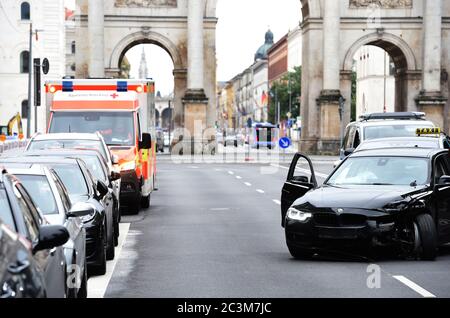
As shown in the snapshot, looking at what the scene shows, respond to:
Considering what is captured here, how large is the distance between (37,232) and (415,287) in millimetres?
4975

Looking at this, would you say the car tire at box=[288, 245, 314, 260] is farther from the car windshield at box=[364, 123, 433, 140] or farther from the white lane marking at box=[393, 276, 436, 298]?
the car windshield at box=[364, 123, 433, 140]

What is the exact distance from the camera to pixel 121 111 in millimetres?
24859

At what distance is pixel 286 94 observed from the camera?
506ft

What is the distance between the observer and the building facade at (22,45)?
301ft

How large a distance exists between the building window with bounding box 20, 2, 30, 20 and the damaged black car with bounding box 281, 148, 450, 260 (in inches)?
3144

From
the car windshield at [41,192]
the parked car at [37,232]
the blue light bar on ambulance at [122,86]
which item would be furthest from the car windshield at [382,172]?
the blue light bar on ambulance at [122,86]

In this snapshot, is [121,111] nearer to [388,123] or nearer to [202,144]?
[388,123]

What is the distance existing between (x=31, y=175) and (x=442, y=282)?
446 centimetres

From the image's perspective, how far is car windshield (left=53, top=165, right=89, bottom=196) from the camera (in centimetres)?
1444

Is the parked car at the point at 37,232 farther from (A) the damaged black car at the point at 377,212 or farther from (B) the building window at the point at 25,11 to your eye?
(B) the building window at the point at 25,11

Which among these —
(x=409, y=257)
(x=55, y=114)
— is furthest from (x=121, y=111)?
(x=409, y=257)

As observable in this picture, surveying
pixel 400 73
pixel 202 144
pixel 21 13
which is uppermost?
pixel 21 13

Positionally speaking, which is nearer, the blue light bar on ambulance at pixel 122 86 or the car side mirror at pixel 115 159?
the car side mirror at pixel 115 159

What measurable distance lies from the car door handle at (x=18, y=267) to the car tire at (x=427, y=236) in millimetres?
8653
